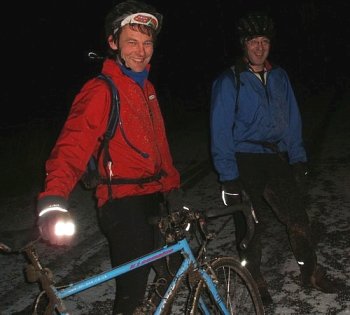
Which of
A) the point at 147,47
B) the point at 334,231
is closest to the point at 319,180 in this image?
the point at 334,231

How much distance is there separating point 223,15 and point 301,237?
61.9 feet

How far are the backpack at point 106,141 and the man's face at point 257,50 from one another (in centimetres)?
139

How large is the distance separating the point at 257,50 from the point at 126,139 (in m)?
1.49

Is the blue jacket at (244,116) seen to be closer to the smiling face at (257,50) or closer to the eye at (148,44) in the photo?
the smiling face at (257,50)

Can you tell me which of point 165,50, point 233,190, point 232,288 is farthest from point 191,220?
point 165,50

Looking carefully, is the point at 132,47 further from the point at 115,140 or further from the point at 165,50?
the point at 165,50

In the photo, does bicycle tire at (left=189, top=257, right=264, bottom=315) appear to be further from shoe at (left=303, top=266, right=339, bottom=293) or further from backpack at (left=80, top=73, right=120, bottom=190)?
backpack at (left=80, top=73, right=120, bottom=190)

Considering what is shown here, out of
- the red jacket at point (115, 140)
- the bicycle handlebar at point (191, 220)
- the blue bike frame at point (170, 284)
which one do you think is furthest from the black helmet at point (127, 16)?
the blue bike frame at point (170, 284)

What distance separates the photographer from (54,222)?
1872mm

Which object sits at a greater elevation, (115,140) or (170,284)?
(115,140)

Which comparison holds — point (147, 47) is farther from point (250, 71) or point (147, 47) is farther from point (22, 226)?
point (22, 226)

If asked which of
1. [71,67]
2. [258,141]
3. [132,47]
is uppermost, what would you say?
[132,47]

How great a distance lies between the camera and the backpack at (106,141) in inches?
88.5

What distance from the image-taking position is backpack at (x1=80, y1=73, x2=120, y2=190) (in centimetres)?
225
